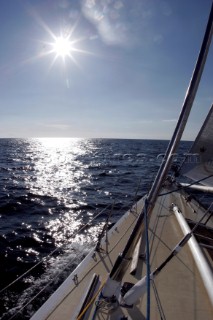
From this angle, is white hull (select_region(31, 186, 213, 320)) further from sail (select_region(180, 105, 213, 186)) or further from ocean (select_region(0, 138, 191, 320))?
sail (select_region(180, 105, 213, 186))

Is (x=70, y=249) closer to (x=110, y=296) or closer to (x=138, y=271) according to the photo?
(x=138, y=271)

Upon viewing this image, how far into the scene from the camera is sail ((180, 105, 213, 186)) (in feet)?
16.3

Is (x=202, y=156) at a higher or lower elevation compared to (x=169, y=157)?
lower

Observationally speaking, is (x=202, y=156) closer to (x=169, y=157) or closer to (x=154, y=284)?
(x=154, y=284)

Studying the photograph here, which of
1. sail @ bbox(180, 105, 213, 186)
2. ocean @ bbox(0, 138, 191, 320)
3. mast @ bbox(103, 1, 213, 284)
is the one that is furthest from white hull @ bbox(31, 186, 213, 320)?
sail @ bbox(180, 105, 213, 186)

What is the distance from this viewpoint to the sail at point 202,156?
4.96 m

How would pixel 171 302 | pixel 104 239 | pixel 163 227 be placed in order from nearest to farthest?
pixel 171 302 → pixel 104 239 → pixel 163 227

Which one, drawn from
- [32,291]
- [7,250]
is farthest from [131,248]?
[7,250]

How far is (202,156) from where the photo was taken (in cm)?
516

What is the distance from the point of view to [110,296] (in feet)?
8.25

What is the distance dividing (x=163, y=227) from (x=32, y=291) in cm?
376

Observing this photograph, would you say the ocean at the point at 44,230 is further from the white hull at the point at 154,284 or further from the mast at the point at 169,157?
the mast at the point at 169,157

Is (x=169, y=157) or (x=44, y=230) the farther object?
(x=44, y=230)

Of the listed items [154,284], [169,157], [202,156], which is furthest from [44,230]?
[169,157]
